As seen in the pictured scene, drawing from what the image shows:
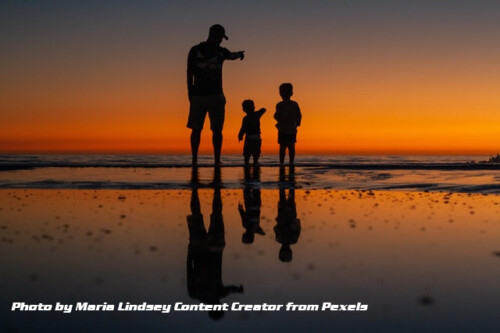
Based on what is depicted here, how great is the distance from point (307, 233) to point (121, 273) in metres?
1.71

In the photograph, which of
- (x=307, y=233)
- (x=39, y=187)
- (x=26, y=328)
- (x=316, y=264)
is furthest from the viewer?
(x=39, y=187)

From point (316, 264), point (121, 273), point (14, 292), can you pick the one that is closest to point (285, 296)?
point (316, 264)

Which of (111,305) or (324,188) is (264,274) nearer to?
(111,305)

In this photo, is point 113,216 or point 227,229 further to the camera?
point 113,216

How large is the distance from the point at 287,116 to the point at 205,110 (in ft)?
14.2

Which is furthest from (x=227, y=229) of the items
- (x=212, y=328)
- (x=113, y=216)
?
(x=212, y=328)

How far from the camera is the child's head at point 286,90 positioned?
15625 mm

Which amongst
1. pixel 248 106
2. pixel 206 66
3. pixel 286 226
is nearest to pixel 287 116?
pixel 248 106

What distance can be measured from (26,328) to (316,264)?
1550 mm

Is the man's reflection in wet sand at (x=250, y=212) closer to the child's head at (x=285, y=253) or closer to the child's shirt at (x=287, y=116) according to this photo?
the child's head at (x=285, y=253)

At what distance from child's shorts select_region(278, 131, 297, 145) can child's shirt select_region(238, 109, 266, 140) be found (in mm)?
751

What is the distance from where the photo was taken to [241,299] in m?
2.35

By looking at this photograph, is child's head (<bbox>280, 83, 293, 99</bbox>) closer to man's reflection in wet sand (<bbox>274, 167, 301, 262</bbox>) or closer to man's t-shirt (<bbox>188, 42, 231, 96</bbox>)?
man's t-shirt (<bbox>188, 42, 231, 96</bbox>)

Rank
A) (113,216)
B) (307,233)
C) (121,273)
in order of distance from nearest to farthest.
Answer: (121,273) → (307,233) → (113,216)
